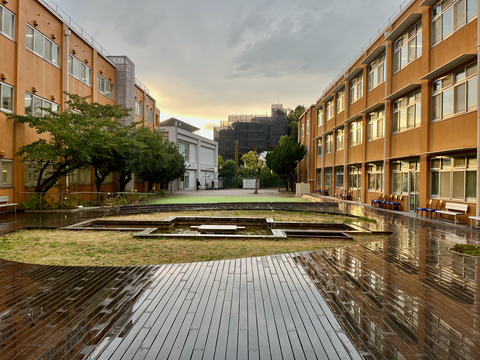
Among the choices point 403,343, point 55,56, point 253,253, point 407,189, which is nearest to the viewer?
point 403,343

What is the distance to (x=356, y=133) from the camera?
24562 mm

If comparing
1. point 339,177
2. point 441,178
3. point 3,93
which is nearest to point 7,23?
point 3,93

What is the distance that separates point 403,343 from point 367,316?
0.61 metres

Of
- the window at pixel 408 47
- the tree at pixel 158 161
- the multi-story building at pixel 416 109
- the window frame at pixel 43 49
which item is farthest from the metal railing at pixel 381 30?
the window frame at pixel 43 49

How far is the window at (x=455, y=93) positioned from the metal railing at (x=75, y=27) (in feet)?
70.2

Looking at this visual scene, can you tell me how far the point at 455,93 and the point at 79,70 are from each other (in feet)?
74.7

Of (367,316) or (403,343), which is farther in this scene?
(367,316)

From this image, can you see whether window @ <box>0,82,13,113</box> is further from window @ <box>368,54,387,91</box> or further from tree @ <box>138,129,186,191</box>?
window @ <box>368,54,387,91</box>

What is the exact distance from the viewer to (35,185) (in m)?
17.5

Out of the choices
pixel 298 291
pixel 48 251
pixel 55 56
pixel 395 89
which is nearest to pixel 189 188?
pixel 55 56

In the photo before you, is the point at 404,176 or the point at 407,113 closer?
the point at 407,113

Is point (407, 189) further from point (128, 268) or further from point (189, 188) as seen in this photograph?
point (189, 188)

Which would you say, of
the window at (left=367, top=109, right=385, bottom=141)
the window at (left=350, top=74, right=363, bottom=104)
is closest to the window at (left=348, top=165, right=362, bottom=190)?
the window at (left=367, top=109, right=385, bottom=141)

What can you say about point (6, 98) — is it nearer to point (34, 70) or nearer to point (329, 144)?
point (34, 70)
